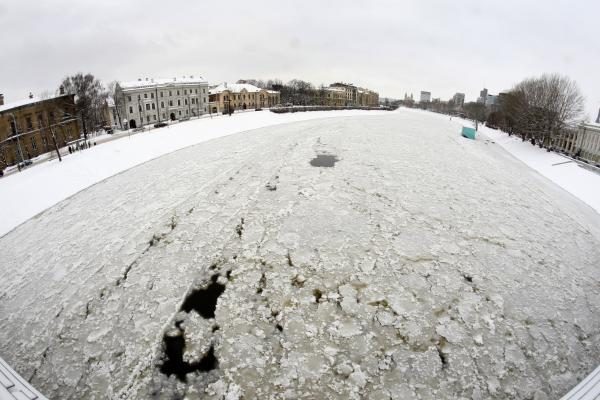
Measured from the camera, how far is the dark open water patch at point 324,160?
1677cm

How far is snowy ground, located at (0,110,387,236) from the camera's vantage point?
51.6 feet

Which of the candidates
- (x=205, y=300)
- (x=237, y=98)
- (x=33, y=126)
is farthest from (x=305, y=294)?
(x=237, y=98)

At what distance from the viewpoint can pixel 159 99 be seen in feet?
221

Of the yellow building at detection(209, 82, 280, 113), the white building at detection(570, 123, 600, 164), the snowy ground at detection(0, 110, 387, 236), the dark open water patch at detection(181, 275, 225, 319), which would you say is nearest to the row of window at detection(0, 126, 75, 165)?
the snowy ground at detection(0, 110, 387, 236)

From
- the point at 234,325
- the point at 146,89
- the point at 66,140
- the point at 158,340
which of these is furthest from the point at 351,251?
the point at 146,89

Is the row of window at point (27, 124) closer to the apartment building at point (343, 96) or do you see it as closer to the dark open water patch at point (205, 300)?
the dark open water patch at point (205, 300)

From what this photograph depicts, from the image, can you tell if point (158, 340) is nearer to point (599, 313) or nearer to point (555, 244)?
point (599, 313)

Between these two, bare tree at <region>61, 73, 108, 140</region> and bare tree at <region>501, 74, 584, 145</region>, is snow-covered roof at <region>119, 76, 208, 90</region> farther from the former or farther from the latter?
bare tree at <region>501, 74, 584, 145</region>

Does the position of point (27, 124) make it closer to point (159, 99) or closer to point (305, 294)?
point (159, 99)

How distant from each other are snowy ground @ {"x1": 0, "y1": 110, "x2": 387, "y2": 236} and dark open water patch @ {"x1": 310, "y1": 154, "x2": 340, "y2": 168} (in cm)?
1257

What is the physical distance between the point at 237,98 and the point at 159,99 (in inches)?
881

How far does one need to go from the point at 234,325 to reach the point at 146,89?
7008 centimetres

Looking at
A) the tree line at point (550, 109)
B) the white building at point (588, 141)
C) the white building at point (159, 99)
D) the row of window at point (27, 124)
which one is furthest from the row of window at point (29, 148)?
the white building at point (588, 141)

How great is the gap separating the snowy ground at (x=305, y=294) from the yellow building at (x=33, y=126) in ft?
86.0
